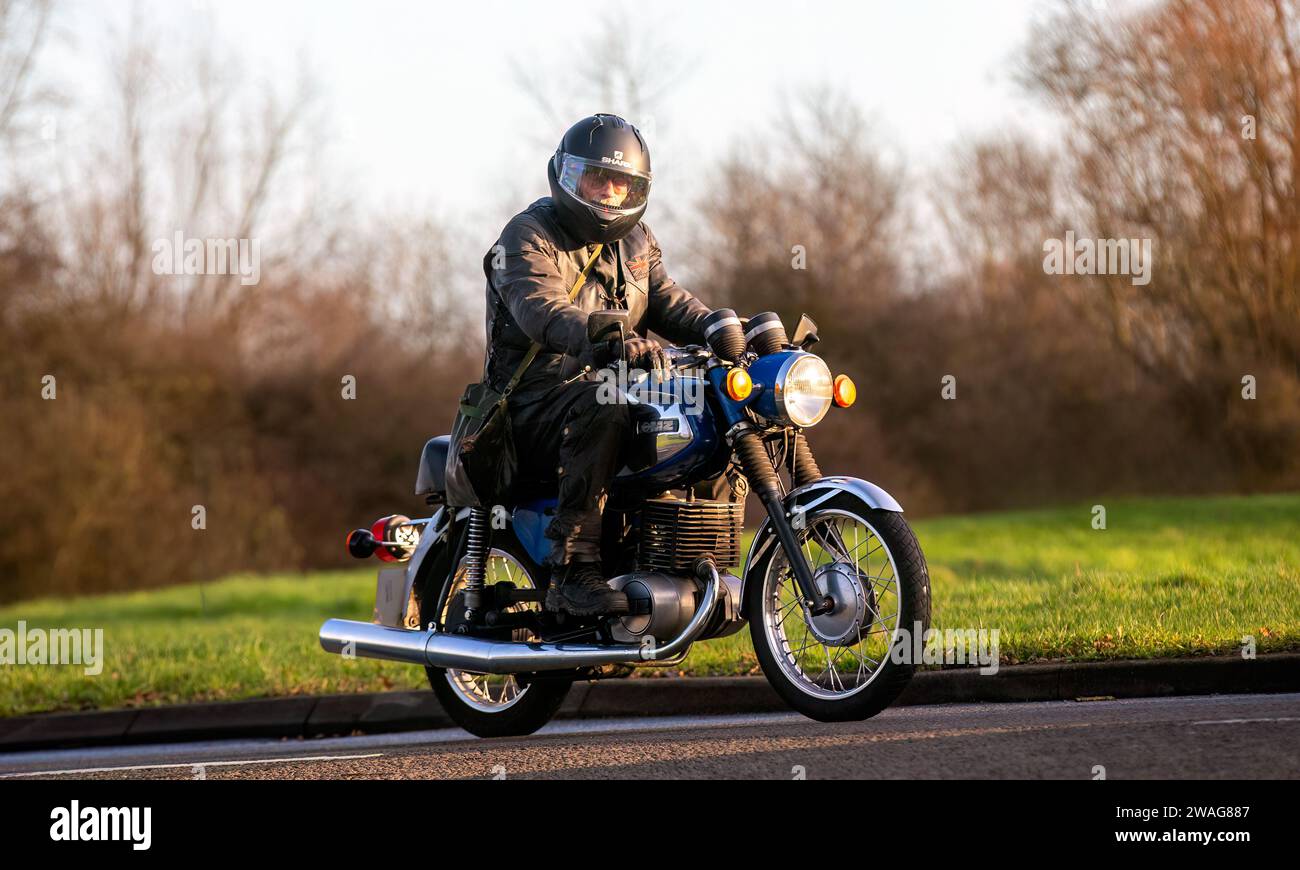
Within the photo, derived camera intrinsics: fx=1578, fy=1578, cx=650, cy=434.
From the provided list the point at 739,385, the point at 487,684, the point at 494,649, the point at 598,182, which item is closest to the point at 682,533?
the point at 739,385

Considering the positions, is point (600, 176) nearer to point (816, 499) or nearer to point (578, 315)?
point (578, 315)

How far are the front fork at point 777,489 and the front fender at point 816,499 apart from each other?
0.06m

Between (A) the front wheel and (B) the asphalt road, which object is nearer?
(B) the asphalt road

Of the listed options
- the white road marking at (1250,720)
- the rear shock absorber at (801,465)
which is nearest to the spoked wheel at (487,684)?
the rear shock absorber at (801,465)

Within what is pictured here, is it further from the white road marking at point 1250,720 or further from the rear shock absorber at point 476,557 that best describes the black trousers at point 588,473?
the white road marking at point 1250,720

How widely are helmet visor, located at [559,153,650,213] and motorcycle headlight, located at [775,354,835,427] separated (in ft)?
4.02

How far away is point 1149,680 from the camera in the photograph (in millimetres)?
7496

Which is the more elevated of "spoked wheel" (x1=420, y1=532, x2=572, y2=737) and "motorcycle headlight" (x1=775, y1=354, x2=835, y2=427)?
"motorcycle headlight" (x1=775, y1=354, x2=835, y2=427)

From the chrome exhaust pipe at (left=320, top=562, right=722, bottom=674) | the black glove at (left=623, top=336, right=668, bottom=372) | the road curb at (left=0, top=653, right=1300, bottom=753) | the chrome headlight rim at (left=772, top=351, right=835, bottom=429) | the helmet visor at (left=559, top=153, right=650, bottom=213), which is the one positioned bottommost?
the road curb at (left=0, top=653, right=1300, bottom=753)

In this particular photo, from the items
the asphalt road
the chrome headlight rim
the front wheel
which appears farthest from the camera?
the chrome headlight rim

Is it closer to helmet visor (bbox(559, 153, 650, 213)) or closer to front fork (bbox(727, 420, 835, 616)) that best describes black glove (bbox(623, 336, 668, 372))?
front fork (bbox(727, 420, 835, 616))

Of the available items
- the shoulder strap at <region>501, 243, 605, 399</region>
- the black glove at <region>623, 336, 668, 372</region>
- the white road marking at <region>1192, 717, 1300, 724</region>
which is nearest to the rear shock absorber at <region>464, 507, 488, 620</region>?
the shoulder strap at <region>501, 243, 605, 399</region>

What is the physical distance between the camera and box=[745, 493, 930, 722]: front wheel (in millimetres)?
5719
